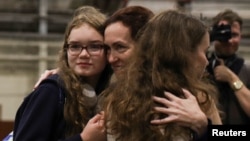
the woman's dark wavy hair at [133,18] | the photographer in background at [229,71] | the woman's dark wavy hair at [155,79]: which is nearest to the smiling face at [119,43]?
the woman's dark wavy hair at [133,18]

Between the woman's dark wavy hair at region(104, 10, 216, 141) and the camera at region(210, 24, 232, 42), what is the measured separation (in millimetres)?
1095

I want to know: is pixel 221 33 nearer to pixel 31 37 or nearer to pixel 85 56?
pixel 85 56

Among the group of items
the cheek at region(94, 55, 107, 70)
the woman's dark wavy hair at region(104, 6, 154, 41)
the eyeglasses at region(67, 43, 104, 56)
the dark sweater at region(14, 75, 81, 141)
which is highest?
the woman's dark wavy hair at region(104, 6, 154, 41)

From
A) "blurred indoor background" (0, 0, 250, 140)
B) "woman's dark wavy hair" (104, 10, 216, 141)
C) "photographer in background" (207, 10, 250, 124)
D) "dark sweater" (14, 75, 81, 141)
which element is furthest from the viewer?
"blurred indoor background" (0, 0, 250, 140)

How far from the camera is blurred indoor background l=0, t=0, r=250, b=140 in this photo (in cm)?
536

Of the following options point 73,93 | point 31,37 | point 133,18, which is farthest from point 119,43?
point 31,37

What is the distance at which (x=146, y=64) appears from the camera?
4.21ft

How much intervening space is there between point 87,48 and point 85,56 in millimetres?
29

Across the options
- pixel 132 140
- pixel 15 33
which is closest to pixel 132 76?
pixel 132 140

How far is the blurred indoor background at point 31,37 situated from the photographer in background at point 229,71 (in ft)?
8.93

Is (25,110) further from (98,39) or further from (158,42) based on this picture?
(158,42)

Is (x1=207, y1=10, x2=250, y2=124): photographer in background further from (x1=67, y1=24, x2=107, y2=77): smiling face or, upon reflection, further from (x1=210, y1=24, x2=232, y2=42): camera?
(x1=67, y1=24, x2=107, y2=77): smiling face

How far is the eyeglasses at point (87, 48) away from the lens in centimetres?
151

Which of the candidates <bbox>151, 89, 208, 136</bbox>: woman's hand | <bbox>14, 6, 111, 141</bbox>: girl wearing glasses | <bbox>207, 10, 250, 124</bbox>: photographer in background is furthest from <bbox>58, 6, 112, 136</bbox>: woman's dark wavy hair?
<bbox>207, 10, 250, 124</bbox>: photographer in background
